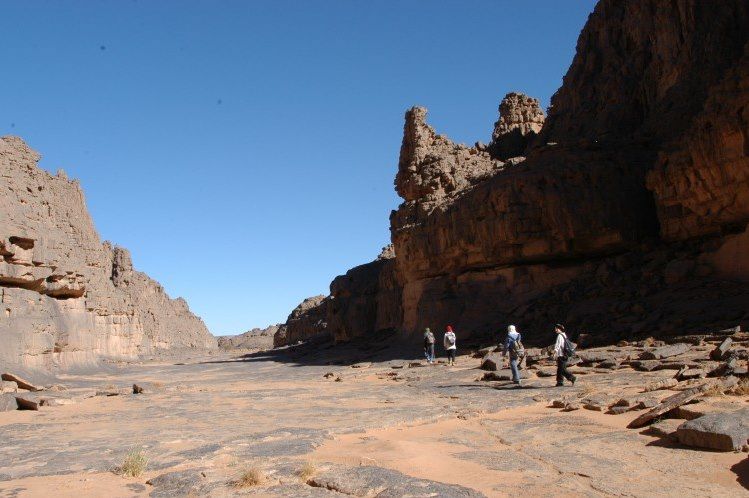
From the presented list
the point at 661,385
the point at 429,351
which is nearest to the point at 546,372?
the point at 661,385

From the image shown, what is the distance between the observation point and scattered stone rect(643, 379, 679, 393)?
1164cm

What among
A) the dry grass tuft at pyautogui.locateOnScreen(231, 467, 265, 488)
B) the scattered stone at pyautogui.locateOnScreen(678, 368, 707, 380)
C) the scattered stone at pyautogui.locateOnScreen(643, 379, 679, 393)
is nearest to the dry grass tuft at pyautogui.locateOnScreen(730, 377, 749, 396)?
the scattered stone at pyautogui.locateOnScreen(643, 379, 679, 393)

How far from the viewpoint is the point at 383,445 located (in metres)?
8.52

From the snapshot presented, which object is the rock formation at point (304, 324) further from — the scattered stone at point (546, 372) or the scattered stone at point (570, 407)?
the scattered stone at point (570, 407)

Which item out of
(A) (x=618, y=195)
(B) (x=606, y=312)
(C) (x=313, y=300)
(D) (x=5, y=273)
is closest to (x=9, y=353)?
(D) (x=5, y=273)

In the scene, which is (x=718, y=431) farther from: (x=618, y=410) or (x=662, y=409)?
(x=618, y=410)

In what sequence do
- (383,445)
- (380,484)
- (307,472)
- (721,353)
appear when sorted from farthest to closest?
(721,353)
(383,445)
(307,472)
(380,484)

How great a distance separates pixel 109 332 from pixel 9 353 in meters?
16.8

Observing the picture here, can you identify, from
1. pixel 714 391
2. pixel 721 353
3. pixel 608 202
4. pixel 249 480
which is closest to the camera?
pixel 249 480

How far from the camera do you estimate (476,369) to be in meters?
20.0

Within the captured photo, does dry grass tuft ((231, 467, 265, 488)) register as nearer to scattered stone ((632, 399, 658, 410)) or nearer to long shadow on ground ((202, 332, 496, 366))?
scattered stone ((632, 399, 658, 410))

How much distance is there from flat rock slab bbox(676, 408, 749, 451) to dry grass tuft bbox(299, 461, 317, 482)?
4.56m

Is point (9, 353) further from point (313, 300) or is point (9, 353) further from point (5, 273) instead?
point (313, 300)

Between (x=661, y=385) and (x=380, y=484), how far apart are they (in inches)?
313
